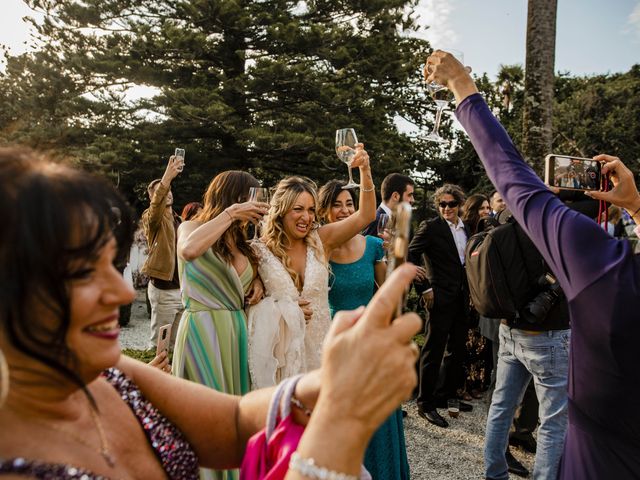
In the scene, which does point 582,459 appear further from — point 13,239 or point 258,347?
point 258,347

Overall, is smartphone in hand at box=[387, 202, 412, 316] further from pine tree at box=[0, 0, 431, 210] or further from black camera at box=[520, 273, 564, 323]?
pine tree at box=[0, 0, 431, 210]

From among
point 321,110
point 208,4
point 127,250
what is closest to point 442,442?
point 127,250

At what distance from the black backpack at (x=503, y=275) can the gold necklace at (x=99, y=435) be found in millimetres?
2978

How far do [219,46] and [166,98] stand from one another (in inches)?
108

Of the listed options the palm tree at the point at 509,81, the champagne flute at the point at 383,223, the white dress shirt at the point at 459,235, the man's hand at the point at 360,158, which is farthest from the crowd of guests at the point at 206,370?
the palm tree at the point at 509,81

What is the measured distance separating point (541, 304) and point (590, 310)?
6.70 ft

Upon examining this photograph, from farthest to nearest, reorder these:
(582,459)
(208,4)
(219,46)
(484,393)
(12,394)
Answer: (219,46) < (208,4) < (484,393) < (582,459) < (12,394)

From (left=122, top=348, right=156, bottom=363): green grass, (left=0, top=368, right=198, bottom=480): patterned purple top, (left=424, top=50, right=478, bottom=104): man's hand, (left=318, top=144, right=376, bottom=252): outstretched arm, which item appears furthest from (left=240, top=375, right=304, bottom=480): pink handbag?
(left=122, top=348, right=156, bottom=363): green grass

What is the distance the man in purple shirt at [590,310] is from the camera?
141 centimetres

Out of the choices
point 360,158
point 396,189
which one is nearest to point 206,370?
A: point 360,158

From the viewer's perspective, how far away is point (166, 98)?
15.5 meters

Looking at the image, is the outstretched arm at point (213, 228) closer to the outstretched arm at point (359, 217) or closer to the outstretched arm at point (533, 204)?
the outstretched arm at point (359, 217)

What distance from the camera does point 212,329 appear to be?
10.8 ft

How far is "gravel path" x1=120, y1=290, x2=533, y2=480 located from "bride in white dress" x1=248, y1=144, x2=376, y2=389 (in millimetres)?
1827
